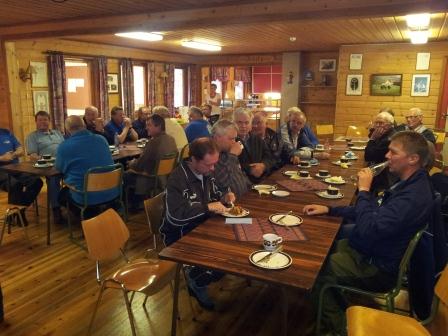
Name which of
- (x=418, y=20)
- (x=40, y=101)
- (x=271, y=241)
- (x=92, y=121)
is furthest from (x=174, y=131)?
(x=271, y=241)

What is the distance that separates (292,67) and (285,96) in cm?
69

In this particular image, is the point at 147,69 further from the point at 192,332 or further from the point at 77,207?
the point at 192,332

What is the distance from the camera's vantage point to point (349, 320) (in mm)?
1694

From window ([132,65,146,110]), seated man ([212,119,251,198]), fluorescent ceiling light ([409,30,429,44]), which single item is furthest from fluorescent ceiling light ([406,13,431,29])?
window ([132,65,146,110])

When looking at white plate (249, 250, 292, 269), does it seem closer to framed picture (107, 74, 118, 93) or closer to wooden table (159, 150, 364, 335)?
wooden table (159, 150, 364, 335)

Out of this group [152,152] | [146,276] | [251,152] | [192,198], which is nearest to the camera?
[146,276]

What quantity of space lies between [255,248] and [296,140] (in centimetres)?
291

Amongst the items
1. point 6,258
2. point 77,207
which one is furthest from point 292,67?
point 6,258

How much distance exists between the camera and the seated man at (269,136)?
12.7 ft

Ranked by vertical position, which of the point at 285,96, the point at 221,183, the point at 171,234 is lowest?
the point at 171,234

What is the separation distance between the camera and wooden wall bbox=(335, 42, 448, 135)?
7082 mm

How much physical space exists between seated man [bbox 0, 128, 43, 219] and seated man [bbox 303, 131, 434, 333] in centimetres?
297

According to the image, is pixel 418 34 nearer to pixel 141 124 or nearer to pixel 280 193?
pixel 280 193

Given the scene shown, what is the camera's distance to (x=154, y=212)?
8.20ft
